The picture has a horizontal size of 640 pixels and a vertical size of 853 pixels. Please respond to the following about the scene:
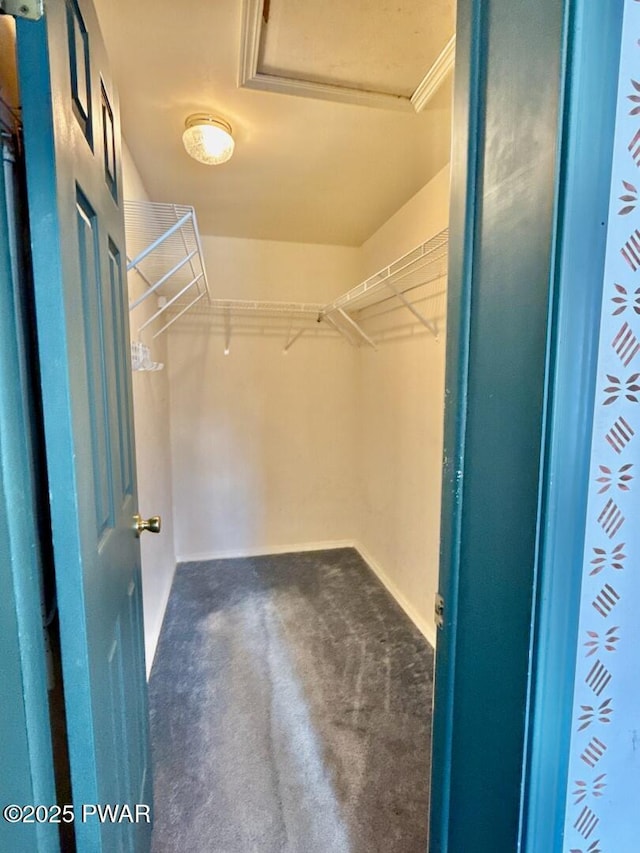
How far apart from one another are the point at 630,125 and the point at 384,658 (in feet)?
7.37

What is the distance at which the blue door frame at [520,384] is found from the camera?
0.52 metres

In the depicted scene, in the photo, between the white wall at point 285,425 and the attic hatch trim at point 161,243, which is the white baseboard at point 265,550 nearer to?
the white wall at point 285,425

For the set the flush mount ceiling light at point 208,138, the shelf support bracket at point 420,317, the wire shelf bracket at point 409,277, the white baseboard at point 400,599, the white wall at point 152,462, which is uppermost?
the flush mount ceiling light at point 208,138

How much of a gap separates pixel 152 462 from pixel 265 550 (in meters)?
1.43

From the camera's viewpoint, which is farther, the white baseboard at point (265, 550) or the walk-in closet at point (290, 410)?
the white baseboard at point (265, 550)

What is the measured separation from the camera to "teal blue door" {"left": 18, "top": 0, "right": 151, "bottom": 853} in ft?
2.02

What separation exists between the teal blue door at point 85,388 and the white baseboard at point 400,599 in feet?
5.21

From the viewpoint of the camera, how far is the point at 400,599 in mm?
2650

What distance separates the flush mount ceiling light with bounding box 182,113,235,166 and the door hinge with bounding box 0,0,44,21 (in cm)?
125

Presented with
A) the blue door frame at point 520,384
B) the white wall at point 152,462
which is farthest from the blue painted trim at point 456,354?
the white wall at point 152,462

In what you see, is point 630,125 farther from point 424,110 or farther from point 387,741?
point 387,741

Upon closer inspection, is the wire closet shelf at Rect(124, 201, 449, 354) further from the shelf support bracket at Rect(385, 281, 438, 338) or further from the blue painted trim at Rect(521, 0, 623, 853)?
the blue painted trim at Rect(521, 0, 623, 853)

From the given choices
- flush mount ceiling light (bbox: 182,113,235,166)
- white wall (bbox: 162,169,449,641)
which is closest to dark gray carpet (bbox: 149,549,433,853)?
white wall (bbox: 162,169,449,641)

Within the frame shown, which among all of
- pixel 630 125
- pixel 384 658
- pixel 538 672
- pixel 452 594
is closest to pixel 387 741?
pixel 384 658
